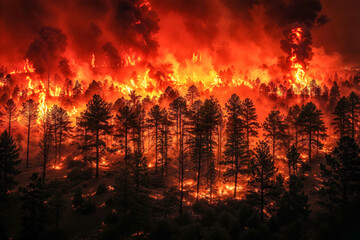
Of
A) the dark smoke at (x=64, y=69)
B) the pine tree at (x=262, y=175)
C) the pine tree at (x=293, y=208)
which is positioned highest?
the dark smoke at (x=64, y=69)

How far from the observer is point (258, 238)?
602 inches

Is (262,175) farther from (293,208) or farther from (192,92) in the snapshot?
(192,92)

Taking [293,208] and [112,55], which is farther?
[112,55]

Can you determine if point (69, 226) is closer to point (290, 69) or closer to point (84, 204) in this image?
point (84, 204)

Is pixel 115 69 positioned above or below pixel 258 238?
above

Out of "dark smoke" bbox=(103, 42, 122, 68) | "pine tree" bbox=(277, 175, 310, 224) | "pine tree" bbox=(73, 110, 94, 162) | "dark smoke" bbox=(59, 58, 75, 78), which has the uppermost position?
"dark smoke" bbox=(103, 42, 122, 68)

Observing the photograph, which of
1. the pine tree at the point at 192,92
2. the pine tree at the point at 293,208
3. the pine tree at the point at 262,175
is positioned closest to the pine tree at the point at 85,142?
the pine tree at the point at 262,175

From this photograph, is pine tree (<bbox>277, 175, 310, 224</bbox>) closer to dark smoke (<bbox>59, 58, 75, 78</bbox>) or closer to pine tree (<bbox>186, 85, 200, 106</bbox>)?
pine tree (<bbox>186, 85, 200, 106</bbox>)

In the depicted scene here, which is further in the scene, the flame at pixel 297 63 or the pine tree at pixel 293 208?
the flame at pixel 297 63

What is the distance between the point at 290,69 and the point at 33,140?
127698 mm

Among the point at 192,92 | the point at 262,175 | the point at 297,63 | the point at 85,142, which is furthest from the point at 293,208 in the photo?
the point at 297,63

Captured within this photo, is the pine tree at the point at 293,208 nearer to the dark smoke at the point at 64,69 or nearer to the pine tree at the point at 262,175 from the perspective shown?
the pine tree at the point at 262,175

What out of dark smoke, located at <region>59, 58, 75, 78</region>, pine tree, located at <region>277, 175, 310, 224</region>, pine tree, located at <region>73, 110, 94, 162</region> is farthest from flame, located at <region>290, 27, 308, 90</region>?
dark smoke, located at <region>59, 58, 75, 78</region>

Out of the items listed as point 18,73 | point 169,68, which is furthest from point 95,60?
point 169,68
